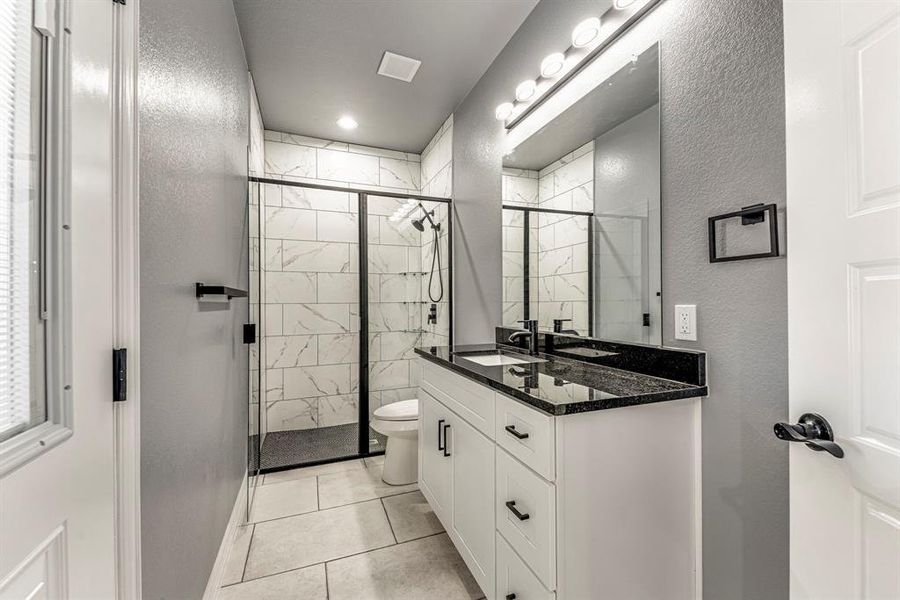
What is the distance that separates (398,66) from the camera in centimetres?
244

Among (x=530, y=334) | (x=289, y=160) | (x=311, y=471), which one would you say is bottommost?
(x=311, y=471)

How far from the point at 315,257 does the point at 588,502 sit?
2.73 meters

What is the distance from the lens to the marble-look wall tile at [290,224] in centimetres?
299

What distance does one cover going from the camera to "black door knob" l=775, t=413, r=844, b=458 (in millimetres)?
803

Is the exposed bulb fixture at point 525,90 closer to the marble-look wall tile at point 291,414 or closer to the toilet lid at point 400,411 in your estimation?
the toilet lid at point 400,411

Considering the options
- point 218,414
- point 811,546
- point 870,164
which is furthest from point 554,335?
point 218,414

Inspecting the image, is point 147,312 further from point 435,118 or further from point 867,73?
point 435,118

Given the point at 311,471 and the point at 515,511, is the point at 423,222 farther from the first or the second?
the point at 515,511

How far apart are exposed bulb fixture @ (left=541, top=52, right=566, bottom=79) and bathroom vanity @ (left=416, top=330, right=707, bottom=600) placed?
4.21ft

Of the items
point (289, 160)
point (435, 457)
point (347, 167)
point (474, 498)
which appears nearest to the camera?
point (474, 498)

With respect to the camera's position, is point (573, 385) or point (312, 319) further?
point (312, 319)

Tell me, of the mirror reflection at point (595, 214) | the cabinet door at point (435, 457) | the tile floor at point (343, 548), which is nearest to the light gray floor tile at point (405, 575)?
the tile floor at point (343, 548)

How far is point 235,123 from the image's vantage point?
2.05 metres

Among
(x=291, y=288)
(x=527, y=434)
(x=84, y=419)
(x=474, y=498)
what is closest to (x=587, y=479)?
(x=527, y=434)
